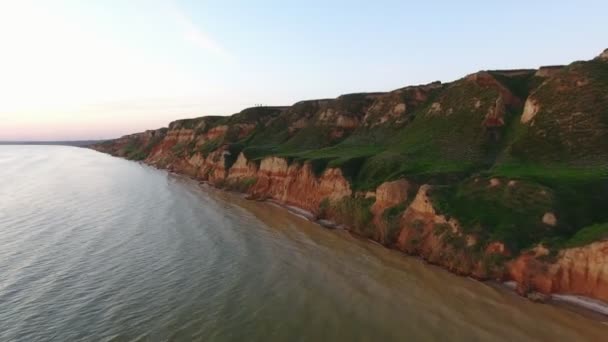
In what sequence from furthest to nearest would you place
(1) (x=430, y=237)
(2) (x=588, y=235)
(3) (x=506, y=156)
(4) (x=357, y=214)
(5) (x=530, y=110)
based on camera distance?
(5) (x=530, y=110)
(3) (x=506, y=156)
(4) (x=357, y=214)
(1) (x=430, y=237)
(2) (x=588, y=235)

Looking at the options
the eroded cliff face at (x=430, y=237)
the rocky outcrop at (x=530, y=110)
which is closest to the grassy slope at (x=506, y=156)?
the rocky outcrop at (x=530, y=110)

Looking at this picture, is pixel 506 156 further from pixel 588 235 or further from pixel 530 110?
pixel 588 235

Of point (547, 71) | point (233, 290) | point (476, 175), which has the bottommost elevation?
point (233, 290)

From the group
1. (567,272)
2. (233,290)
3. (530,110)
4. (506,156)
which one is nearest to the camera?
(567,272)

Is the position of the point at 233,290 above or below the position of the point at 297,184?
below

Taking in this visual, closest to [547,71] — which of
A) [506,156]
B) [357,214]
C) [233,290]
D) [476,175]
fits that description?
[506,156]

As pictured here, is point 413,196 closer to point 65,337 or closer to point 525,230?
point 525,230

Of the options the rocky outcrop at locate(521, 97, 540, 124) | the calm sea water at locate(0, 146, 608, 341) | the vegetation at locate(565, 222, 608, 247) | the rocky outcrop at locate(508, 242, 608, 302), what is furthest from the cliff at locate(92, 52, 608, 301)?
the calm sea water at locate(0, 146, 608, 341)

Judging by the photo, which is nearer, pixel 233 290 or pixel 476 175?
pixel 233 290
